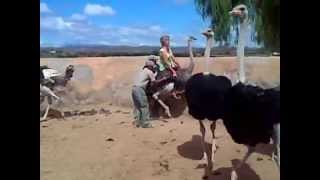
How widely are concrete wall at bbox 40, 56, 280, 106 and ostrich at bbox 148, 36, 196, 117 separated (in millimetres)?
32

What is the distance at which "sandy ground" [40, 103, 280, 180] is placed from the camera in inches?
Answer: 106

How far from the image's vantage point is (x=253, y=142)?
2652mm

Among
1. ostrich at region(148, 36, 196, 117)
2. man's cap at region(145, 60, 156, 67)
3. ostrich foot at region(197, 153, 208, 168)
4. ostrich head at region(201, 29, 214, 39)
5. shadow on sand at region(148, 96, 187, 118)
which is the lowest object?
ostrich foot at region(197, 153, 208, 168)

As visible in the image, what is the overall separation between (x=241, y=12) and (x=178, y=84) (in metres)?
0.46

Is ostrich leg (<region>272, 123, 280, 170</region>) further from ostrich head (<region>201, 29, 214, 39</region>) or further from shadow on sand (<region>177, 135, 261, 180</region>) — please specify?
ostrich head (<region>201, 29, 214, 39</region>)

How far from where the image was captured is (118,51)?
2.87m

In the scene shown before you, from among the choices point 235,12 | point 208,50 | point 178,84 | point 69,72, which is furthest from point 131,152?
point 235,12

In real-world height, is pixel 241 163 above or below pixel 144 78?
below

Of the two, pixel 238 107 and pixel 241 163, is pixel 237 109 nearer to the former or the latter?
pixel 238 107

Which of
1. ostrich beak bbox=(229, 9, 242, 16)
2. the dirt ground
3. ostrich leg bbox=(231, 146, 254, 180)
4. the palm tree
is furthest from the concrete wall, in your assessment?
ostrich leg bbox=(231, 146, 254, 180)
